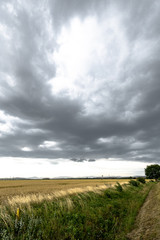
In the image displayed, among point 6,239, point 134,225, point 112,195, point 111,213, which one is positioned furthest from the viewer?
point 112,195

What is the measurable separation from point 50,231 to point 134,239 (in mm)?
4211

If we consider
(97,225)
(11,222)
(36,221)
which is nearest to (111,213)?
(97,225)

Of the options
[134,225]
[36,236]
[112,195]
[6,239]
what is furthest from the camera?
[112,195]

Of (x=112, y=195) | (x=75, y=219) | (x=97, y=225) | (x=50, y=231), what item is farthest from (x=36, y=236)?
(x=112, y=195)

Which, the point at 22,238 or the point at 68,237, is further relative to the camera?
the point at 68,237

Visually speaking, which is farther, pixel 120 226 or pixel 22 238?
pixel 120 226

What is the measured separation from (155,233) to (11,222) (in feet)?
24.0

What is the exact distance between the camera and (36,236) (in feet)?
21.5

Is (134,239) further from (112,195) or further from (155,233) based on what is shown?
(112,195)

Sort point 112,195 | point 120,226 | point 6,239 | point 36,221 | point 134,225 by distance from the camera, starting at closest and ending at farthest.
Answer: point 6,239, point 36,221, point 120,226, point 134,225, point 112,195

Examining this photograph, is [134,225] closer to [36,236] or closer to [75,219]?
[75,219]

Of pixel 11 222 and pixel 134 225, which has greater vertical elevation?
pixel 11 222

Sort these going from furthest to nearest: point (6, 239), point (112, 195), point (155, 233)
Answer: point (112, 195), point (155, 233), point (6, 239)

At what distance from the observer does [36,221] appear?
23.8ft
